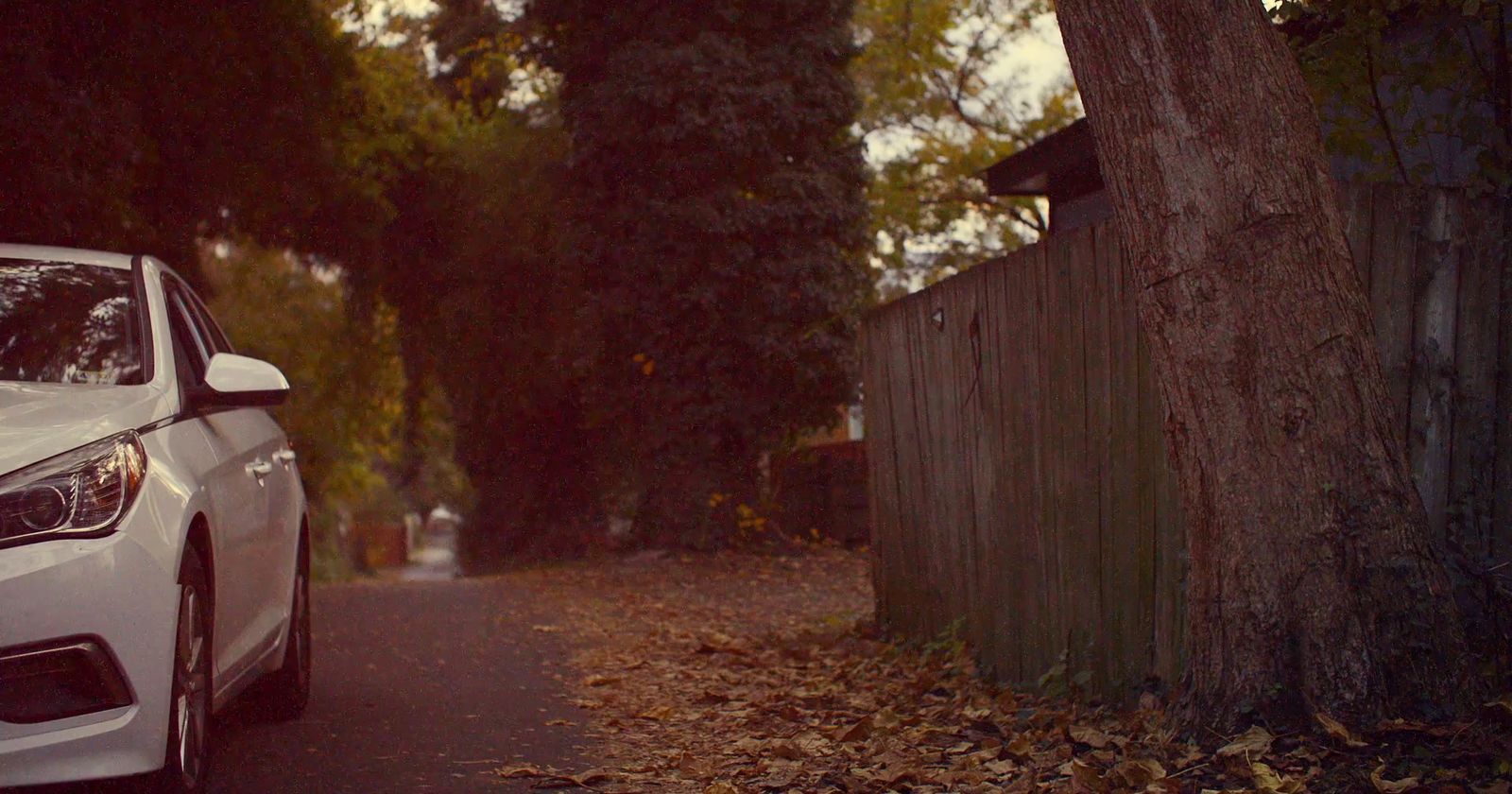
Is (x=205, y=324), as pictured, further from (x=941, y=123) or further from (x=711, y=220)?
(x=941, y=123)

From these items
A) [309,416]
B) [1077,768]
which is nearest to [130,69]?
[1077,768]

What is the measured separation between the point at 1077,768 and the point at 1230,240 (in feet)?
5.36

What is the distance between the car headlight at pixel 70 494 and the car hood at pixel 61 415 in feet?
0.14

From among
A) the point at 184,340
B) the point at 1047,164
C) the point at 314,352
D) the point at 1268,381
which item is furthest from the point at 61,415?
the point at 314,352

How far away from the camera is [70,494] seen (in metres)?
3.80

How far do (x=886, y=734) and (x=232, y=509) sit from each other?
2566 millimetres

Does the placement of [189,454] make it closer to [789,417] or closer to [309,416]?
[789,417]

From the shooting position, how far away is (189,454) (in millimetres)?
4516

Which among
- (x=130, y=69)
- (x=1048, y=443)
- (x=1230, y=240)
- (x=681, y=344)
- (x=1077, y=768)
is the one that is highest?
(x=130, y=69)

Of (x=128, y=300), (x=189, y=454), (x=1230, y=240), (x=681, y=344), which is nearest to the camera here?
(x=1230, y=240)

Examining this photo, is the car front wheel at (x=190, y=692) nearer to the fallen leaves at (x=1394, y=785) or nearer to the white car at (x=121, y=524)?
the white car at (x=121, y=524)

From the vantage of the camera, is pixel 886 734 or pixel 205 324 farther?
pixel 205 324

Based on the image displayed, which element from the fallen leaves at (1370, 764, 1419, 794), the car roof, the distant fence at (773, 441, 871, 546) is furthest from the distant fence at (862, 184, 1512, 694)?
the distant fence at (773, 441, 871, 546)

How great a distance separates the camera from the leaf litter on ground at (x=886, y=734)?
13.3ft
